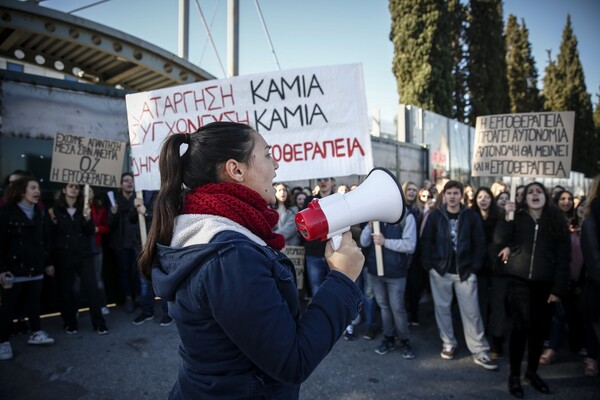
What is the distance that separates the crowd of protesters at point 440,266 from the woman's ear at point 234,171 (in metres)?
2.69

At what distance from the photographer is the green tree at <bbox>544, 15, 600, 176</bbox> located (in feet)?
99.0

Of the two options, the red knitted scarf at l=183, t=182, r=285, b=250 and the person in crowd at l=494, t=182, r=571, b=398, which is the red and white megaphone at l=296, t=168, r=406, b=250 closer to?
the red knitted scarf at l=183, t=182, r=285, b=250

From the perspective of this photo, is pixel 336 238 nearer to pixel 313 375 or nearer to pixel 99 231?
pixel 313 375

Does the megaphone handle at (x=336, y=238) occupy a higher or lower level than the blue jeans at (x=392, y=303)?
higher

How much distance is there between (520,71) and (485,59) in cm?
957

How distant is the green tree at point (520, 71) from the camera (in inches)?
1090

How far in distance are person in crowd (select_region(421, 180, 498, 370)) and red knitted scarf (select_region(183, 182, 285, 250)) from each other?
323 cm

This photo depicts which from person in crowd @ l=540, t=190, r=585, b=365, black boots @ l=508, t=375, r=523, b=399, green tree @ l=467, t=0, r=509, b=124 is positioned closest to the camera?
black boots @ l=508, t=375, r=523, b=399

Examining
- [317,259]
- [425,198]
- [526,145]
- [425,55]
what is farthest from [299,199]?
[425,55]

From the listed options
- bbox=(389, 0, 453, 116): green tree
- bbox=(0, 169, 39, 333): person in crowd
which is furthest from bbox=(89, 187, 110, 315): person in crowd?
bbox=(389, 0, 453, 116): green tree

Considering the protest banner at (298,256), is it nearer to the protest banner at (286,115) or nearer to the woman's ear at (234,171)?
the protest banner at (286,115)

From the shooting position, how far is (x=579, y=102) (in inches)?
1218

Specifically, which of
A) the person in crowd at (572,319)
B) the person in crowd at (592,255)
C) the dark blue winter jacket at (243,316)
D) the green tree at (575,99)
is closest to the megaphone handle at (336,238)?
the dark blue winter jacket at (243,316)

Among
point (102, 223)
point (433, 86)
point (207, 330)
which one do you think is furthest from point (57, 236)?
point (433, 86)
